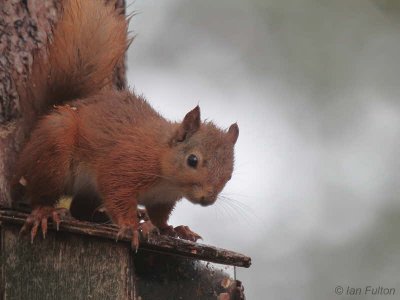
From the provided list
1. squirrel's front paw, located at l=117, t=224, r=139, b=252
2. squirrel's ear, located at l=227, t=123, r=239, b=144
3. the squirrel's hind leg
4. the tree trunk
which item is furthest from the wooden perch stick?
squirrel's ear, located at l=227, t=123, r=239, b=144

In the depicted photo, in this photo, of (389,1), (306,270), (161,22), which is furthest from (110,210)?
(389,1)

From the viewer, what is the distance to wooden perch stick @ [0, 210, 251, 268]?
3.15 metres

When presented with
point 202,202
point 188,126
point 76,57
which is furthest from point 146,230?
point 76,57

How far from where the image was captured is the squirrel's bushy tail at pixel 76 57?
3.75 metres

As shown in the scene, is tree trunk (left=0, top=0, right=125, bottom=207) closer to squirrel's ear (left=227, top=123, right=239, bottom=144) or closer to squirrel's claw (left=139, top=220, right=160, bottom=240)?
squirrel's claw (left=139, top=220, right=160, bottom=240)

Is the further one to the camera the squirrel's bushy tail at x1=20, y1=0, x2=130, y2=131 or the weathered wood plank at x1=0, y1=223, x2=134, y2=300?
the squirrel's bushy tail at x1=20, y1=0, x2=130, y2=131

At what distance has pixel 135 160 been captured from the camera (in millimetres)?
3750

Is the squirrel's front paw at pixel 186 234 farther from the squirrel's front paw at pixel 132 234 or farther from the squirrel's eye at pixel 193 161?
the squirrel's front paw at pixel 132 234

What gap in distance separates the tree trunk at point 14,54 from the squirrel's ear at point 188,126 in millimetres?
617

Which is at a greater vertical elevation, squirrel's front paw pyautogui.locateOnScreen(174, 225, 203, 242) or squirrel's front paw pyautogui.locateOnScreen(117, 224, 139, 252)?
squirrel's front paw pyautogui.locateOnScreen(174, 225, 203, 242)

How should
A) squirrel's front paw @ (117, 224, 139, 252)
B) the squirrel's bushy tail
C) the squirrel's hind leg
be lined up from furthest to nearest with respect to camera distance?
the squirrel's bushy tail, the squirrel's hind leg, squirrel's front paw @ (117, 224, 139, 252)

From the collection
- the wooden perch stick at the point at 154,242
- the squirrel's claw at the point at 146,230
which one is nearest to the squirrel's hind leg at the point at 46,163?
the wooden perch stick at the point at 154,242

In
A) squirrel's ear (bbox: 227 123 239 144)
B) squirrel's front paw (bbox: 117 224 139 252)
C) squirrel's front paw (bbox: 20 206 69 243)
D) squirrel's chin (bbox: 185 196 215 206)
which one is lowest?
squirrel's front paw (bbox: 117 224 139 252)

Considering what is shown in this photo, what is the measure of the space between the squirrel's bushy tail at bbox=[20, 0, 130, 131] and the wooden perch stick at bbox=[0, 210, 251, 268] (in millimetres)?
632
